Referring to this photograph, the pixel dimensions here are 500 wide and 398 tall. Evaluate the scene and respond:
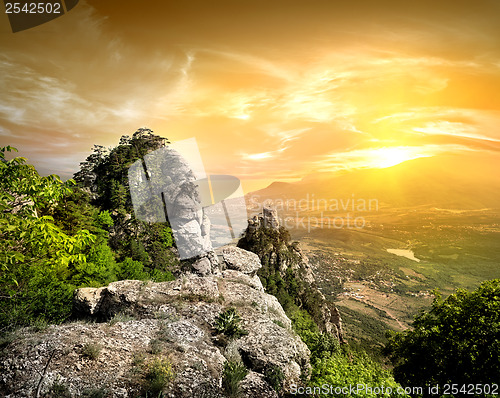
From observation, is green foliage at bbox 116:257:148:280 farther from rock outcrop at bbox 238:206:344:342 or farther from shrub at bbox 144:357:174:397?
rock outcrop at bbox 238:206:344:342

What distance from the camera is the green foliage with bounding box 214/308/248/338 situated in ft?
37.2

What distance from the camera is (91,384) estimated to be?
7141mm

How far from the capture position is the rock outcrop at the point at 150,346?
727cm

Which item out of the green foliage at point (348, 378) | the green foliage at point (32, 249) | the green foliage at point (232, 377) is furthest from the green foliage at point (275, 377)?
the green foliage at point (32, 249)

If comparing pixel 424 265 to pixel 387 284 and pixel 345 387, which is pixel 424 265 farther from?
pixel 345 387

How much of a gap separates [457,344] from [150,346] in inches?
669

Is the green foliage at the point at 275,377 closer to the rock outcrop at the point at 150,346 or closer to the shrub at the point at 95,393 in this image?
the rock outcrop at the point at 150,346

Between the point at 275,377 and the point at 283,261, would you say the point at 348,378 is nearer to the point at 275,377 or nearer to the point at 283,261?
the point at 275,377

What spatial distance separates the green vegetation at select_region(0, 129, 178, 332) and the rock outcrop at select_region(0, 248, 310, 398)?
2375 mm

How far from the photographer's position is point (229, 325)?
11500 mm

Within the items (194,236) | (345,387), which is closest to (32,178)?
(345,387)

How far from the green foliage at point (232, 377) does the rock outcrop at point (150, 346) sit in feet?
0.98

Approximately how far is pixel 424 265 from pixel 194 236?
228m

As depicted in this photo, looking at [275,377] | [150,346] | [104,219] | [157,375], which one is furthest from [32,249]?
[104,219]
